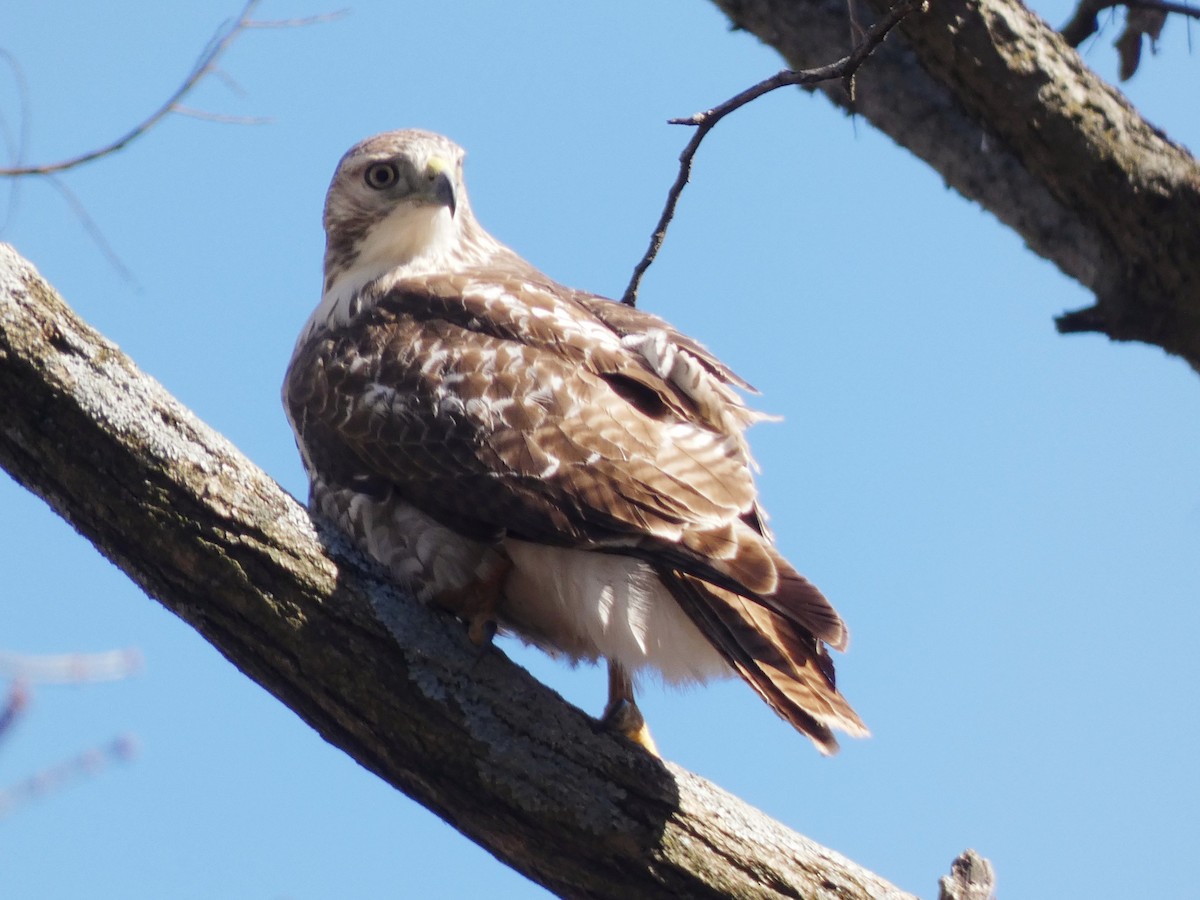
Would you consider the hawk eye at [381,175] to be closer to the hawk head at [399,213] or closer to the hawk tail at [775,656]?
the hawk head at [399,213]

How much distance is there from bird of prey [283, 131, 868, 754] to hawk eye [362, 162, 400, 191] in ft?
2.07

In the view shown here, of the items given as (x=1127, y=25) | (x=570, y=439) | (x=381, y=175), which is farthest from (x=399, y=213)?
(x=1127, y=25)

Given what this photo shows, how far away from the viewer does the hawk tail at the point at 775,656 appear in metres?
3.39

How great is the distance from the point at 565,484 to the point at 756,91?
1010 mm

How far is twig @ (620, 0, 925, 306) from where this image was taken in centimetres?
327

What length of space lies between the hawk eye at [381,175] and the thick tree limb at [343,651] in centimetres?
171

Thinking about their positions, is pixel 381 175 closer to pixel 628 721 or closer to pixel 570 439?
pixel 570 439

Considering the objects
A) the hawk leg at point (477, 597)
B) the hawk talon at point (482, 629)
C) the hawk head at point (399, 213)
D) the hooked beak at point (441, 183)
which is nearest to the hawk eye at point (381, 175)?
the hawk head at point (399, 213)

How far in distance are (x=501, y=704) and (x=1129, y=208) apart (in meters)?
2.23

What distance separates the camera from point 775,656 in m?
3.40

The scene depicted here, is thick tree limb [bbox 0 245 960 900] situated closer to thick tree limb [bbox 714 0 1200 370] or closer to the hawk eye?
the hawk eye

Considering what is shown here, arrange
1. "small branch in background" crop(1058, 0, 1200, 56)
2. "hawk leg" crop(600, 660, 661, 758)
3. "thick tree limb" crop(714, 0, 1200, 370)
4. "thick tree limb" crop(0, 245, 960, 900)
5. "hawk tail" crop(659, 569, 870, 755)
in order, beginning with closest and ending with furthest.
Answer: "thick tree limb" crop(0, 245, 960, 900) < "hawk tail" crop(659, 569, 870, 755) < "hawk leg" crop(600, 660, 661, 758) < "thick tree limb" crop(714, 0, 1200, 370) < "small branch in background" crop(1058, 0, 1200, 56)

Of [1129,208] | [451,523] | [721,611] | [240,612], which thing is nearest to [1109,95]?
[1129,208]

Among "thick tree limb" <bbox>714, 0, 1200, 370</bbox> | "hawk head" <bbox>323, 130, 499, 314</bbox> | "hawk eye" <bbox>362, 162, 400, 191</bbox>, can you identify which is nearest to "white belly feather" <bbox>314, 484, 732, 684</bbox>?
"hawk head" <bbox>323, 130, 499, 314</bbox>
